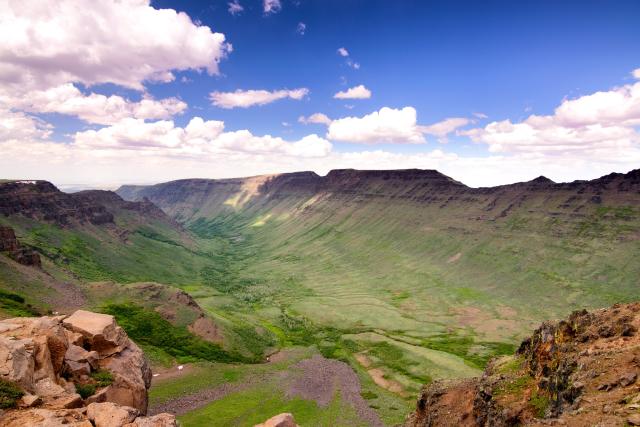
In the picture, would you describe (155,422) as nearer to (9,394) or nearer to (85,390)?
(9,394)

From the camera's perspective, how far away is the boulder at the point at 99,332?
151 ft

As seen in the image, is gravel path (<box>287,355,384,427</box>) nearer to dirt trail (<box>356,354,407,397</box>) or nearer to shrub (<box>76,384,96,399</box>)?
dirt trail (<box>356,354,407,397</box>)

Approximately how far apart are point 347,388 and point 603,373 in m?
90.4

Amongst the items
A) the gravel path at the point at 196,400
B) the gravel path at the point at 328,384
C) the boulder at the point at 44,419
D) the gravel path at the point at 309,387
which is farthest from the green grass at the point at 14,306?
the boulder at the point at 44,419

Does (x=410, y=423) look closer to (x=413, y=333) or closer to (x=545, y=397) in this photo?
(x=545, y=397)

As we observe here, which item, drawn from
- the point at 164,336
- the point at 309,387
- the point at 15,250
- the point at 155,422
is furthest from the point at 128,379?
the point at 15,250

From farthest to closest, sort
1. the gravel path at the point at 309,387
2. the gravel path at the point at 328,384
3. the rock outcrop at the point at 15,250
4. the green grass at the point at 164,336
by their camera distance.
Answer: the rock outcrop at the point at 15,250
the green grass at the point at 164,336
the gravel path at the point at 328,384
the gravel path at the point at 309,387

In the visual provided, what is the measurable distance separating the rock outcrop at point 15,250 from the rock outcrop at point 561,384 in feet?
490

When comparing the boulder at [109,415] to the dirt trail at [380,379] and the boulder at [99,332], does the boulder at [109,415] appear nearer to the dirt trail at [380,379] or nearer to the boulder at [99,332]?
the boulder at [99,332]

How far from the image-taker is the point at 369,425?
3622 inches

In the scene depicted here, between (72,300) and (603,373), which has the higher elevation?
(603,373)

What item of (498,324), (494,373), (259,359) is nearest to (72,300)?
(259,359)

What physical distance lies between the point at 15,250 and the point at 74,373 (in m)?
136

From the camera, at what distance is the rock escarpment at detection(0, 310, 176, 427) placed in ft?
99.8
